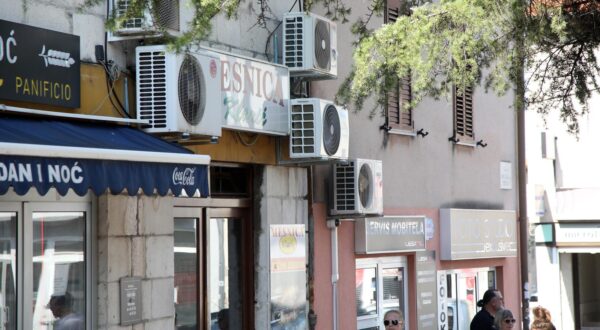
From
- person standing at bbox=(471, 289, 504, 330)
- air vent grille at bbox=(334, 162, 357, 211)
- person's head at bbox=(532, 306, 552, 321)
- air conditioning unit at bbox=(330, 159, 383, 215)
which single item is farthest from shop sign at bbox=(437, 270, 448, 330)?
air vent grille at bbox=(334, 162, 357, 211)

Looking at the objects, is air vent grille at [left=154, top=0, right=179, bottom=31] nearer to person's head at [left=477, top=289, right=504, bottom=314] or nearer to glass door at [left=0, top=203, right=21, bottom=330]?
glass door at [left=0, top=203, right=21, bottom=330]

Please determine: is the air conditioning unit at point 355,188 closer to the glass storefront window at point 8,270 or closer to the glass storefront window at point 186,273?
the glass storefront window at point 186,273

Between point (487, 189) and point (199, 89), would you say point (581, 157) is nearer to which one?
point (487, 189)

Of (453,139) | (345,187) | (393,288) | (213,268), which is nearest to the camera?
(213,268)

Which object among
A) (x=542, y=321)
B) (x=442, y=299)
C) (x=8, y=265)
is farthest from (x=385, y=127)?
(x=8, y=265)

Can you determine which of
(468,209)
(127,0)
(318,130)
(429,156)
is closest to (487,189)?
(468,209)

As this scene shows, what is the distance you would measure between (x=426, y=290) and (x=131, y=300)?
20.7ft

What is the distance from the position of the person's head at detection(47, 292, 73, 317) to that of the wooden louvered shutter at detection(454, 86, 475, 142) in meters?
8.23

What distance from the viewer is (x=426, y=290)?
14438 millimetres

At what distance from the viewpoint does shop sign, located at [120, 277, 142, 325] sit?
8898 millimetres

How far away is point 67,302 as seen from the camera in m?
8.66

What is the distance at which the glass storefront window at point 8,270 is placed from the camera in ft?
26.4

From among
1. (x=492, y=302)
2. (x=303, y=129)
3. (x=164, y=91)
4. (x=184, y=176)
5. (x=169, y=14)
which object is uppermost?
(x=169, y=14)

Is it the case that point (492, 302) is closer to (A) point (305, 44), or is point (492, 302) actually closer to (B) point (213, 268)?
(B) point (213, 268)
